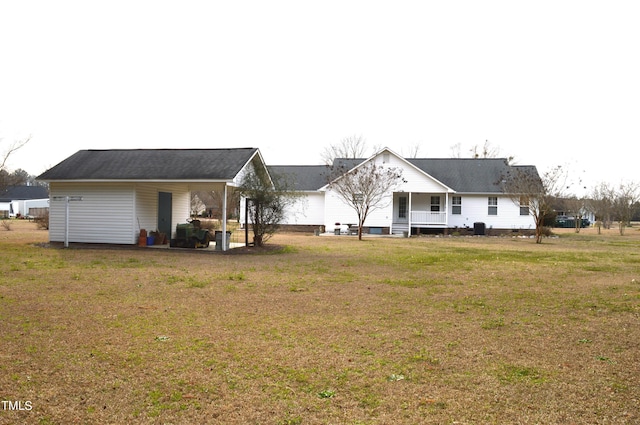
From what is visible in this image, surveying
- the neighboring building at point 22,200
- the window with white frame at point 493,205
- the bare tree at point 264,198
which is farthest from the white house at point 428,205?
the neighboring building at point 22,200

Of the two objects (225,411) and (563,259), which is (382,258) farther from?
(225,411)

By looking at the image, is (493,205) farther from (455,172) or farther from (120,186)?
(120,186)

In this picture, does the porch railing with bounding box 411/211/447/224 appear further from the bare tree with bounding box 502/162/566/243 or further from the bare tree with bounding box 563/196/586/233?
the bare tree with bounding box 563/196/586/233

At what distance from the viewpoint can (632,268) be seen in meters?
15.5

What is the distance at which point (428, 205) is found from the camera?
3591cm

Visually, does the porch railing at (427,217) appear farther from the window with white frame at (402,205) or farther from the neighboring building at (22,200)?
the neighboring building at (22,200)

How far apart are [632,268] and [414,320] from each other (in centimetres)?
1090

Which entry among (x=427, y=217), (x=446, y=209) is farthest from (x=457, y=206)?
(x=427, y=217)

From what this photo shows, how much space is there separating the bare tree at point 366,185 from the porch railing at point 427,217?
2001 millimetres

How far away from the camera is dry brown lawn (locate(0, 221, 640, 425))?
175 inches

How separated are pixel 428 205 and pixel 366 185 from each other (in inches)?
268

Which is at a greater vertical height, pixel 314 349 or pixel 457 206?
pixel 457 206

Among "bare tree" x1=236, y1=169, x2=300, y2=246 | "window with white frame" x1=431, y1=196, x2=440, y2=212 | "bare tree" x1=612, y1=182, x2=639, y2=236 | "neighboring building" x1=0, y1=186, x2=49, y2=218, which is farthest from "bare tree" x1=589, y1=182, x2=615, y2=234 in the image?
"neighboring building" x1=0, y1=186, x2=49, y2=218

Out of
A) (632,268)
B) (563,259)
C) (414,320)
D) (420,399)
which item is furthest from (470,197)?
(420,399)
